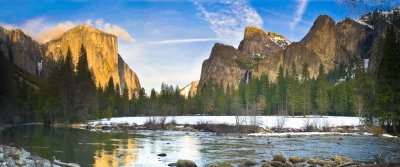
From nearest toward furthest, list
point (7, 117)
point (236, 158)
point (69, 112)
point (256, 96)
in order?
1. point (236, 158)
2. point (7, 117)
3. point (69, 112)
4. point (256, 96)

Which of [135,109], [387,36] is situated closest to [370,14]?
[387,36]

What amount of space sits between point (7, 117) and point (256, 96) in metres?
80.3

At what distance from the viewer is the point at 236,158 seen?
26.9 metres

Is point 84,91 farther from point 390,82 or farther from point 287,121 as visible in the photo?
point 390,82

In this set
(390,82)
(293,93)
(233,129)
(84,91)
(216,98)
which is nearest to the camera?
(390,82)

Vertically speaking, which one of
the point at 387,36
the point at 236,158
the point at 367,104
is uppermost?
the point at 387,36

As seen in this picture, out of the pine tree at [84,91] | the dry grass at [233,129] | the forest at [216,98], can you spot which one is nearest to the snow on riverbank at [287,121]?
the dry grass at [233,129]

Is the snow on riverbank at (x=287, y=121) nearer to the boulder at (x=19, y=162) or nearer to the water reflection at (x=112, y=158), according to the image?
the water reflection at (x=112, y=158)

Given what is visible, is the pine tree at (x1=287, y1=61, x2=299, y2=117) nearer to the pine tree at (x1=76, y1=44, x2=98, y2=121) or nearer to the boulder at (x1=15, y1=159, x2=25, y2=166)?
the pine tree at (x1=76, y1=44, x2=98, y2=121)

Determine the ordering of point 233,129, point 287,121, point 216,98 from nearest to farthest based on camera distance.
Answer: point 233,129 → point 287,121 → point 216,98

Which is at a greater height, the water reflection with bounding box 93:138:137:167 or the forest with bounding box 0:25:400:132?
the forest with bounding box 0:25:400:132

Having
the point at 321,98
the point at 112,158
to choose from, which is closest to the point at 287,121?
the point at 321,98

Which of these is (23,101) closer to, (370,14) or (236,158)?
(236,158)

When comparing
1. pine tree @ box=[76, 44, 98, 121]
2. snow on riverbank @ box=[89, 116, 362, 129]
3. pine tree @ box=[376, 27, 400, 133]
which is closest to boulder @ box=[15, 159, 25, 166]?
pine tree @ box=[376, 27, 400, 133]
